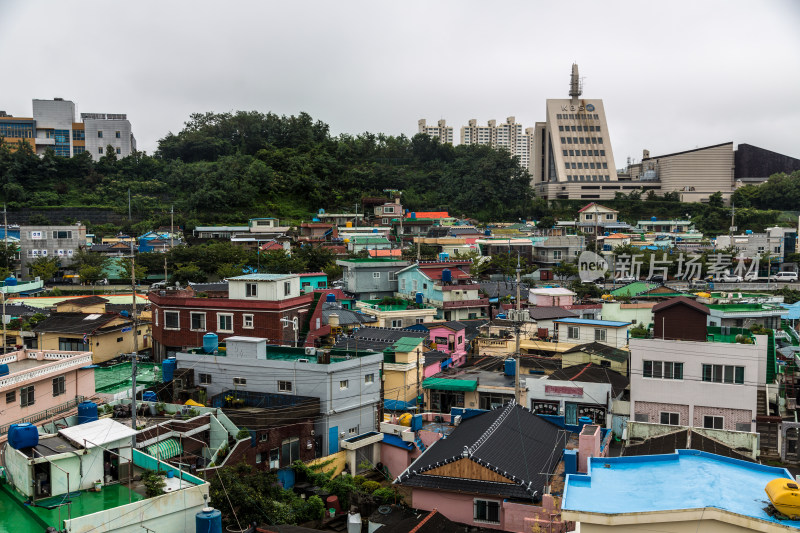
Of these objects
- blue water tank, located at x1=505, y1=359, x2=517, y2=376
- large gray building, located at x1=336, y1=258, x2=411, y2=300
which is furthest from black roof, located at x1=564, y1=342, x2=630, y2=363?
large gray building, located at x1=336, y1=258, x2=411, y2=300

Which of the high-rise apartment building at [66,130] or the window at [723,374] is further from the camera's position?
the high-rise apartment building at [66,130]

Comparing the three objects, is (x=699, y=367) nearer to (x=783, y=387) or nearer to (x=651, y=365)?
(x=651, y=365)

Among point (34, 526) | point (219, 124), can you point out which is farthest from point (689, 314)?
point (219, 124)

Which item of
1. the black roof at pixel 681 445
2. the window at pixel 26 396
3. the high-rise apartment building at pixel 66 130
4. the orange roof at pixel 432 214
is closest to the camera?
the black roof at pixel 681 445

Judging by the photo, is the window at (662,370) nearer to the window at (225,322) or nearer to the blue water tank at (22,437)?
the window at (225,322)

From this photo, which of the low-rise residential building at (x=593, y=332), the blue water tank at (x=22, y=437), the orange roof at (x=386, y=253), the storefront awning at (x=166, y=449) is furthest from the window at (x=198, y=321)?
the orange roof at (x=386, y=253)

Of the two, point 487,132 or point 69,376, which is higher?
point 487,132

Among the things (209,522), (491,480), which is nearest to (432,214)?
(491,480)
